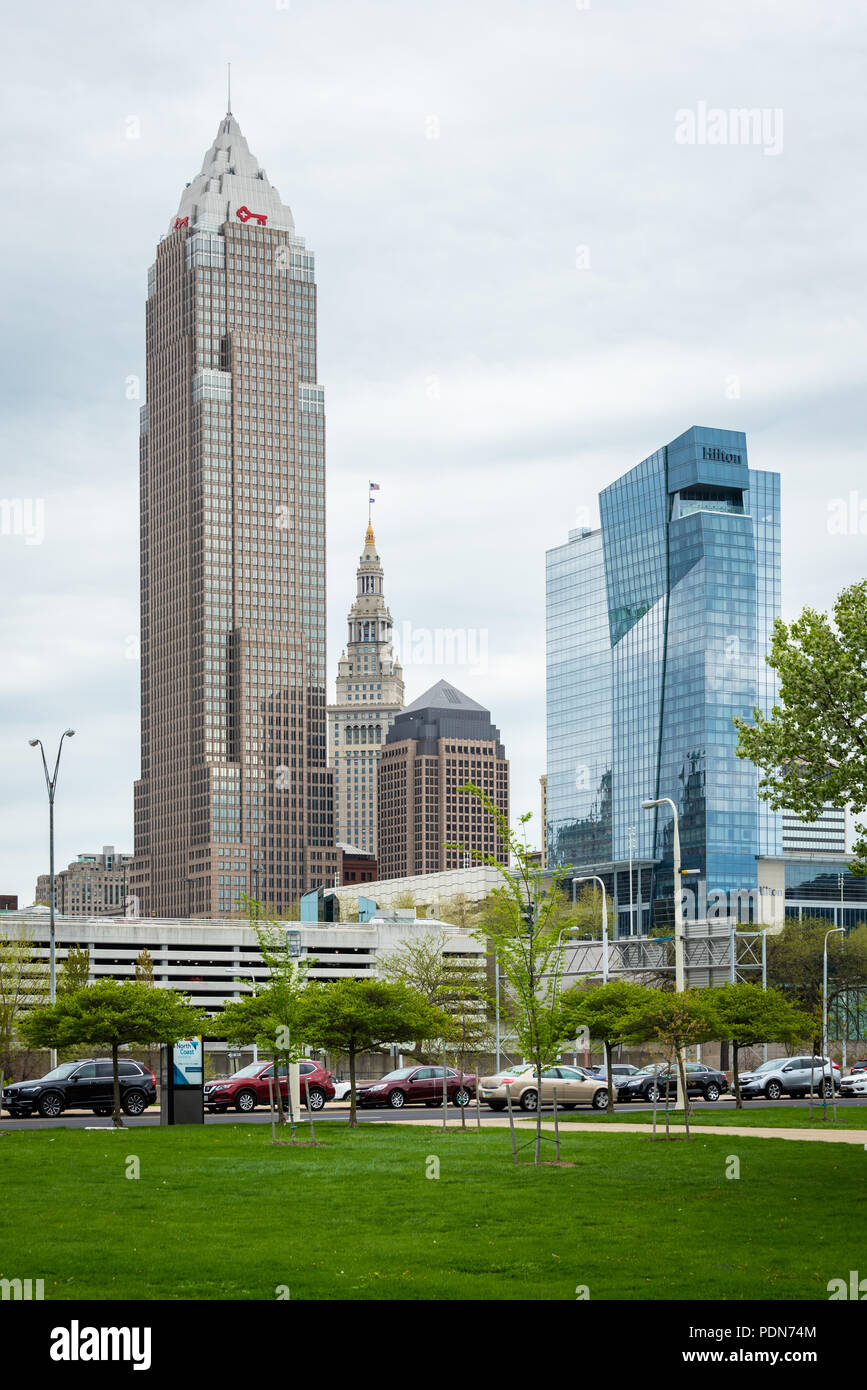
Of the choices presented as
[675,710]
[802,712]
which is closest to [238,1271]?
[802,712]

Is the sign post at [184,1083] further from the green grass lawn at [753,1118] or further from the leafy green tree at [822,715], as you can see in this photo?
the leafy green tree at [822,715]

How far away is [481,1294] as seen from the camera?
1276cm

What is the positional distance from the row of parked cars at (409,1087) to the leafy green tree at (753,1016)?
62.4 inches

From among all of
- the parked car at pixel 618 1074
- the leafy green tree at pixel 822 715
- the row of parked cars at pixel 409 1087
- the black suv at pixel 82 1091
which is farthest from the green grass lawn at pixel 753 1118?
the leafy green tree at pixel 822 715

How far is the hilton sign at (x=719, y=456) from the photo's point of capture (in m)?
195

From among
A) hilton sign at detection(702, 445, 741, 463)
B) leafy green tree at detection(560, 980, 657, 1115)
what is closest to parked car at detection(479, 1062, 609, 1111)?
leafy green tree at detection(560, 980, 657, 1115)

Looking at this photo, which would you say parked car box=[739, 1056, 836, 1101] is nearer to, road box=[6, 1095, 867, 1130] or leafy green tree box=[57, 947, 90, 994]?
road box=[6, 1095, 867, 1130]

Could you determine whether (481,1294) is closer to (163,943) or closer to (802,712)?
(802,712)

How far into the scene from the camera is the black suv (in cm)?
4306

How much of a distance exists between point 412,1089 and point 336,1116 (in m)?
5.84

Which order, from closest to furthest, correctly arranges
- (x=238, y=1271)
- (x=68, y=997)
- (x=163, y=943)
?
(x=238, y=1271), (x=68, y=997), (x=163, y=943)

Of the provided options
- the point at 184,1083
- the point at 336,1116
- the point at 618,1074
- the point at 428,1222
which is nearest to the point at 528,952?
the point at 428,1222

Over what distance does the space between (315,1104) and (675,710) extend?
5679 inches

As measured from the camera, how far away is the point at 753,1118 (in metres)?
38.5
